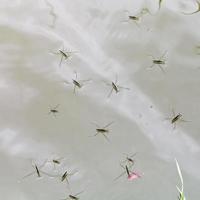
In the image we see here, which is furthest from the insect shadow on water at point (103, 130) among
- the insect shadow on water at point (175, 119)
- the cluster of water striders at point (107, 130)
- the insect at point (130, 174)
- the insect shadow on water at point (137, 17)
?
the insect shadow on water at point (137, 17)

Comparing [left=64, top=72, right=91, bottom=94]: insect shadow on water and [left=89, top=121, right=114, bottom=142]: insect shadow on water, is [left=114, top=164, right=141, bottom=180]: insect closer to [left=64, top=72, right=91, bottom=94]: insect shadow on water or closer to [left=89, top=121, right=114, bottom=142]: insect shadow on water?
[left=89, top=121, right=114, bottom=142]: insect shadow on water

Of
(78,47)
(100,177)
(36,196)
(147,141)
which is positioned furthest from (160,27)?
(36,196)

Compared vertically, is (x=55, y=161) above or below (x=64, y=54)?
below

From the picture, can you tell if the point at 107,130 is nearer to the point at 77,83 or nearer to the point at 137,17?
the point at 77,83

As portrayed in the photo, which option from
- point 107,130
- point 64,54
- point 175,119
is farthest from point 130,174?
point 64,54

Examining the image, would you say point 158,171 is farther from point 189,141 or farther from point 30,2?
point 30,2

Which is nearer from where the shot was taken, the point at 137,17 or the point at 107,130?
the point at 107,130

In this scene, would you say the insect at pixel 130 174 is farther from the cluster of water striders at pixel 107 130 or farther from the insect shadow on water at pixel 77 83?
the insect shadow on water at pixel 77 83

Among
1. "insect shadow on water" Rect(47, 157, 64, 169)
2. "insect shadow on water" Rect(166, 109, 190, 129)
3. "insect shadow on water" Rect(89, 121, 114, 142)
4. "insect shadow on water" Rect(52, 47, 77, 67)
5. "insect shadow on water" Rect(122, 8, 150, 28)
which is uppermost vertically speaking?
"insect shadow on water" Rect(122, 8, 150, 28)

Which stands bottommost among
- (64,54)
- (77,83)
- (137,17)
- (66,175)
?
(66,175)

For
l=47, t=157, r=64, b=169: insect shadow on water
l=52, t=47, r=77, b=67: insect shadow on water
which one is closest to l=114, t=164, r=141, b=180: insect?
l=47, t=157, r=64, b=169: insect shadow on water

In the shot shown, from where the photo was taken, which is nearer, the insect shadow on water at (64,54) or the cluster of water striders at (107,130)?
the cluster of water striders at (107,130)
